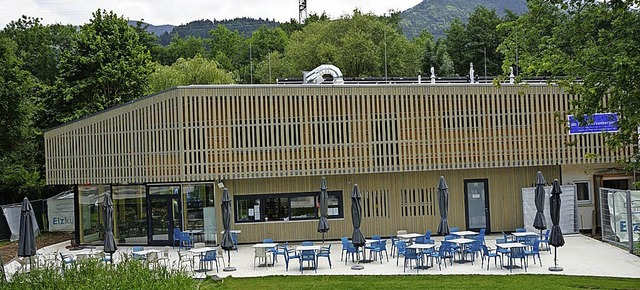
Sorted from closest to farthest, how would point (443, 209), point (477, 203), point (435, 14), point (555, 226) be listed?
point (555, 226) → point (443, 209) → point (477, 203) → point (435, 14)

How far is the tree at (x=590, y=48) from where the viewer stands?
47.1 ft

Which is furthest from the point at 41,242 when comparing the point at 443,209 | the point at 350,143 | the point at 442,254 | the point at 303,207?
the point at 442,254

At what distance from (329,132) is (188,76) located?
848 inches

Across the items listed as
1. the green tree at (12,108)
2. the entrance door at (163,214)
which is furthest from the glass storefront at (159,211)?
the green tree at (12,108)

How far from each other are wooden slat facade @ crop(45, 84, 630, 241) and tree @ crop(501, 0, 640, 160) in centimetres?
1003

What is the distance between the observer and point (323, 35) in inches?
2237

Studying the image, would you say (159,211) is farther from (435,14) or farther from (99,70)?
(435,14)

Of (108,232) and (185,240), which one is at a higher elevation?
(108,232)

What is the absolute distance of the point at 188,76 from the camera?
149 ft

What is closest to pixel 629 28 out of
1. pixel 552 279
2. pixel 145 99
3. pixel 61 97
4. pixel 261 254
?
pixel 552 279

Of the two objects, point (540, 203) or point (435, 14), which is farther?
point (435, 14)

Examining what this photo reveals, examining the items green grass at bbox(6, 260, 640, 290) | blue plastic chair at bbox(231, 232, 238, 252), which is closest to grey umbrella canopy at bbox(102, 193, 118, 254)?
green grass at bbox(6, 260, 640, 290)

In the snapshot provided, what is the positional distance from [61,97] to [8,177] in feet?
14.9

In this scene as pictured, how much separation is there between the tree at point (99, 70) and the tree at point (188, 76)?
18.7 ft
